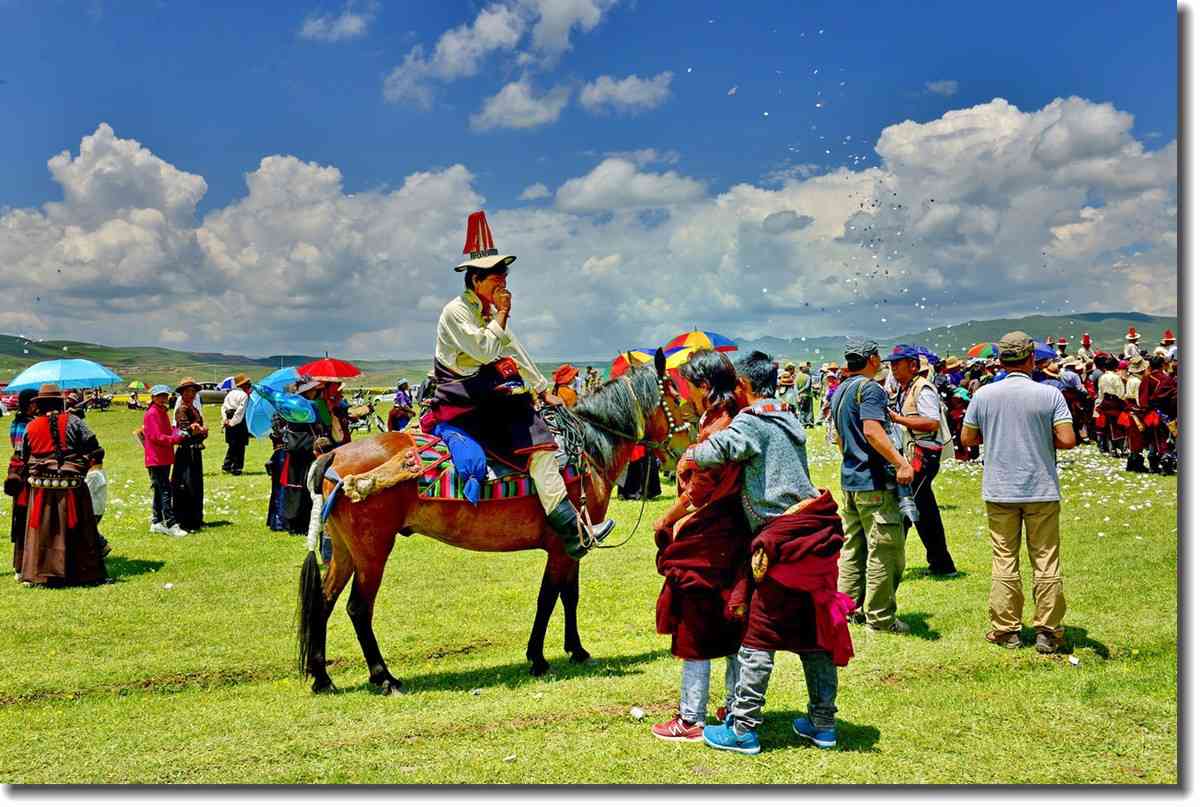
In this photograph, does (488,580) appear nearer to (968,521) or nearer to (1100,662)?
(1100,662)

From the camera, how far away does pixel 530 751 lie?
5.12 metres

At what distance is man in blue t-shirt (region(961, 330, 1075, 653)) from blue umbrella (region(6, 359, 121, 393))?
10.00 m

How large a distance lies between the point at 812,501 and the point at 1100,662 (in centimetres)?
345

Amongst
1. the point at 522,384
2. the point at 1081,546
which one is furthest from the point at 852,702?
the point at 1081,546

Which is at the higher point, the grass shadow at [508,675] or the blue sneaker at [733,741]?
the blue sneaker at [733,741]

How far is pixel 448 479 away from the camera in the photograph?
22.2 ft

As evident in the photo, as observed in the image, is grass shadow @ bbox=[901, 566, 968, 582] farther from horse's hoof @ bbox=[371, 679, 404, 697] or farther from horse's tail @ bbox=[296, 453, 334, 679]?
horse's tail @ bbox=[296, 453, 334, 679]

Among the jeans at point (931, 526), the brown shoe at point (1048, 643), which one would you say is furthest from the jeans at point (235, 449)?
the brown shoe at point (1048, 643)

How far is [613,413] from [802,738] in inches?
122

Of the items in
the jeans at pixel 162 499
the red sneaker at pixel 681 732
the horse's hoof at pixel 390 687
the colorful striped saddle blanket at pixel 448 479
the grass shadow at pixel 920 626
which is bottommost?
the horse's hoof at pixel 390 687

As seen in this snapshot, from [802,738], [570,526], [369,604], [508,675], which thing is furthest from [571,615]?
[802,738]

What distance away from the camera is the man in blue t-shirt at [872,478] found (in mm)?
7188

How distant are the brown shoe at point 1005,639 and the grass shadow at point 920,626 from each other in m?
0.43

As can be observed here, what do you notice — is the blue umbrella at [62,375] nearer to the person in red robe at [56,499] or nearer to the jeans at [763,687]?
the person in red robe at [56,499]
